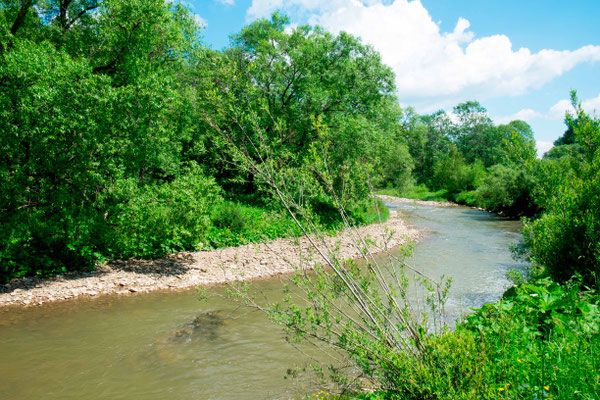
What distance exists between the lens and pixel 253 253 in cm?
1382

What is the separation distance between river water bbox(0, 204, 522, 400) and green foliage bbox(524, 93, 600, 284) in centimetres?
221

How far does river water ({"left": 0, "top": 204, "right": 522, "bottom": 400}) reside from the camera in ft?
18.6

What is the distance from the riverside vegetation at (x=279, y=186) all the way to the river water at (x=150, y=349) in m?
1.04

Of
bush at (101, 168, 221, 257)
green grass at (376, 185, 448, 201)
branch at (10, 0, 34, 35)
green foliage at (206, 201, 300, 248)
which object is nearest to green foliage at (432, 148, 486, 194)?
green grass at (376, 185, 448, 201)

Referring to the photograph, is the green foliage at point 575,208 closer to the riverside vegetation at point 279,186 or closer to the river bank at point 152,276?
the riverside vegetation at point 279,186

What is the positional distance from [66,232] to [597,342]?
451 inches

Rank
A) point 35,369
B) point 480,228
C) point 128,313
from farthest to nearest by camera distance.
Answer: point 480,228 < point 128,313 < point 35,369

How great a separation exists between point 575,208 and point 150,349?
7837mm

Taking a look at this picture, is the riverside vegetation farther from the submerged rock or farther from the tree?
the tree

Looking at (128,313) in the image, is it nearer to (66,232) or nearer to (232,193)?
(66,232)

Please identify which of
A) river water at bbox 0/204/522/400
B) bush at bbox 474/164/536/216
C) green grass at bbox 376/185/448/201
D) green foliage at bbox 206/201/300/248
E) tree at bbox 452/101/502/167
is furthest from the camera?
tree at bbox 452/101/502/167

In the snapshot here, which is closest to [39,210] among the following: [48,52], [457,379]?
[48,52]

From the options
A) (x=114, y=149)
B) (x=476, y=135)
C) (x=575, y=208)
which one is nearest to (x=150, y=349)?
(x=114, y=149)

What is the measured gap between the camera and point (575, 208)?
545cm
